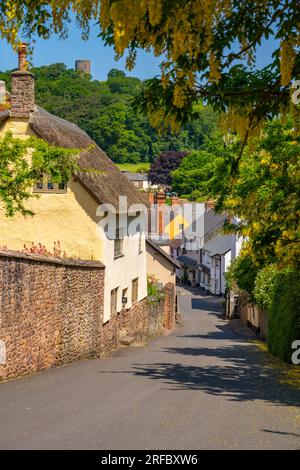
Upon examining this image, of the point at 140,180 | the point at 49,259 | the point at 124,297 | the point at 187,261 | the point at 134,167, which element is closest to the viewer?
the point at 49,259

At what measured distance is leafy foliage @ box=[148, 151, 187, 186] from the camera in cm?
15562

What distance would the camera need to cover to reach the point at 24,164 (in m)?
18.4

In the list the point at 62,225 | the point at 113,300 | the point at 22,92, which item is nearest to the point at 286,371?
the point at 62,225

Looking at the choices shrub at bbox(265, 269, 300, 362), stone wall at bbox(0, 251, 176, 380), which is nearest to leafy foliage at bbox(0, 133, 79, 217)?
stone wall at bbox(0, 251, 176, 380)

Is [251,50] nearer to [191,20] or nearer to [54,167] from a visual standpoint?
[191,20]

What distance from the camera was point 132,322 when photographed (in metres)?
33.3

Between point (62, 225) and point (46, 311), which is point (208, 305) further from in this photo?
point (46, 311)

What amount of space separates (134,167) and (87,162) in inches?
6274

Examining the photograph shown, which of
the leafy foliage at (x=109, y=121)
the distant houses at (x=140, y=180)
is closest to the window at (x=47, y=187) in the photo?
the leafy foliage at (x=109, y=121)

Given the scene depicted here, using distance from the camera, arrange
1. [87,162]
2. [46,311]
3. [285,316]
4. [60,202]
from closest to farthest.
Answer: [46,311] → [285,316] → [60,202] → [87,162]

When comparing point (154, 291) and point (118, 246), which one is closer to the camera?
point (118, 246)

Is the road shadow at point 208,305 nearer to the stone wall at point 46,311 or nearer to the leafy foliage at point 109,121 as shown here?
the stone wall at point 46,311

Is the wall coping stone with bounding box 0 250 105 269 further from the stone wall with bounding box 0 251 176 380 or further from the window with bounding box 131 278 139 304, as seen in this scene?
the window with bounding box 131 278 139 304
